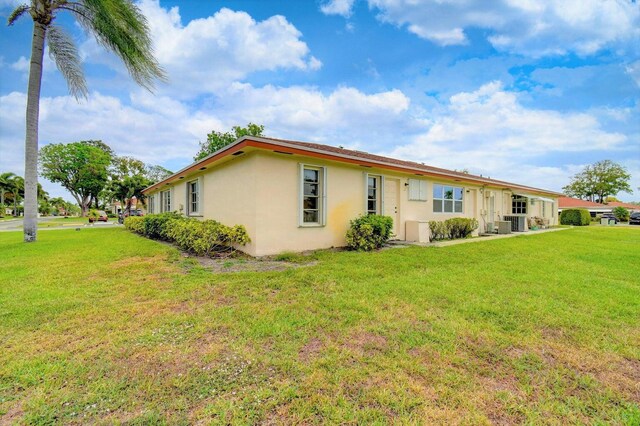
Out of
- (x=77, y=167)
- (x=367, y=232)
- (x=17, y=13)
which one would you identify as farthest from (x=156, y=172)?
(x=367, y=232)

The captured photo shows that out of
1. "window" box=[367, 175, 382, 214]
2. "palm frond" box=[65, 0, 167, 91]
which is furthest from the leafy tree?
"window" box=[367, 175, 382, 214]

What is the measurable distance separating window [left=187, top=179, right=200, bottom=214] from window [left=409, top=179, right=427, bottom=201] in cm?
859

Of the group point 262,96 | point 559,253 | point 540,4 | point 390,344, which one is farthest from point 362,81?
point 390,344

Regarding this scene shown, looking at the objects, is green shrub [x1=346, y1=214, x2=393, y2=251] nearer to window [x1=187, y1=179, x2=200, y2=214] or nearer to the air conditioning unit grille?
window [x1=187, y1=179, x2=200, y2=214]

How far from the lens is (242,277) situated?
5176 millimetres

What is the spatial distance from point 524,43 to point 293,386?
12759 millimetres

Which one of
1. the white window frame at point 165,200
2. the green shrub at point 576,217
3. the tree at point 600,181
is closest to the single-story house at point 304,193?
the white window frame at point 165,200

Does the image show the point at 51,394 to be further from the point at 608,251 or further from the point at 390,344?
the point at 608,251

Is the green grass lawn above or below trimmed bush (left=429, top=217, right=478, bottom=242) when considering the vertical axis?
below

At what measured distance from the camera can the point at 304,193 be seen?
8.02m

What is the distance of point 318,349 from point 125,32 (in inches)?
474

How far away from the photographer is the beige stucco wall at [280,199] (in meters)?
7.27

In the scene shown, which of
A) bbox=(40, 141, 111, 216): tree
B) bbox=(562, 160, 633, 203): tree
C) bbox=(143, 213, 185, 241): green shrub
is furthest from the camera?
bbox=(562, 160, 633, 203): tree

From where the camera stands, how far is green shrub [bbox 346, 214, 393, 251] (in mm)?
8203
